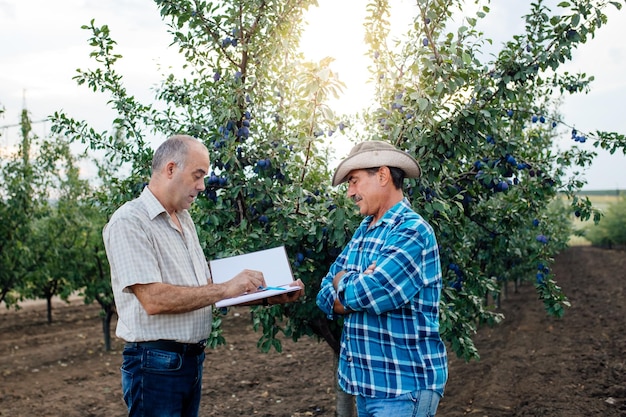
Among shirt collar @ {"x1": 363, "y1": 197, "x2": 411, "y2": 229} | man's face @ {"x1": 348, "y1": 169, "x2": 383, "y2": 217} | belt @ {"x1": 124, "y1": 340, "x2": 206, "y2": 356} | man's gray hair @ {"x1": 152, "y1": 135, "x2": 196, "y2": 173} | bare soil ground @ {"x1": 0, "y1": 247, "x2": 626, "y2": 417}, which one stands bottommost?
bare soil ground @ {"x1": 0, "y1": 247, "x2": 626, "y2": 417}

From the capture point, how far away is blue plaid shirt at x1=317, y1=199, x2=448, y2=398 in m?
2.35

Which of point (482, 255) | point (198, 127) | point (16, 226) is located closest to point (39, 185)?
point (16, 226)

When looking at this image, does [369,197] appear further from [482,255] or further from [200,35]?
[482,255]

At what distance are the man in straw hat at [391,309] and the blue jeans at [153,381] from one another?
0.72m

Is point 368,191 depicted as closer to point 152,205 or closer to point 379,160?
point 379,160

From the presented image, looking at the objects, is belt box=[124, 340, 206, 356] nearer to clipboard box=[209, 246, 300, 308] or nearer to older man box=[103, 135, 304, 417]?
older man box=[103, 135, 304, 417]

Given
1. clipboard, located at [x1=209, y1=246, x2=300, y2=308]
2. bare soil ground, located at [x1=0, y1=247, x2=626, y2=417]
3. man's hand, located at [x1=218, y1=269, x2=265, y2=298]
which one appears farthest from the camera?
bare soil ground, located at [x1=0, y1=247, x2=626, y2=417]

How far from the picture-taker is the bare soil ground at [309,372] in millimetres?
6262

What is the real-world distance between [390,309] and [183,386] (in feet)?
3.32

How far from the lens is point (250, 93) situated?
13.3 ft

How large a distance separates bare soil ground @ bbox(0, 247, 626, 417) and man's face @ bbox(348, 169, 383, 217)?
402cm

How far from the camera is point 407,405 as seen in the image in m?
2.35

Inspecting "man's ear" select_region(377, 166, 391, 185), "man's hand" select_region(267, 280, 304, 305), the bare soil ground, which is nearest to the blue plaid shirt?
"man's ear" select_region(377, 166, 391, 185)

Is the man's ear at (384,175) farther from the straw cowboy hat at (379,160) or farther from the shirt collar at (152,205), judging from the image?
the shirt collar at (152,205)
